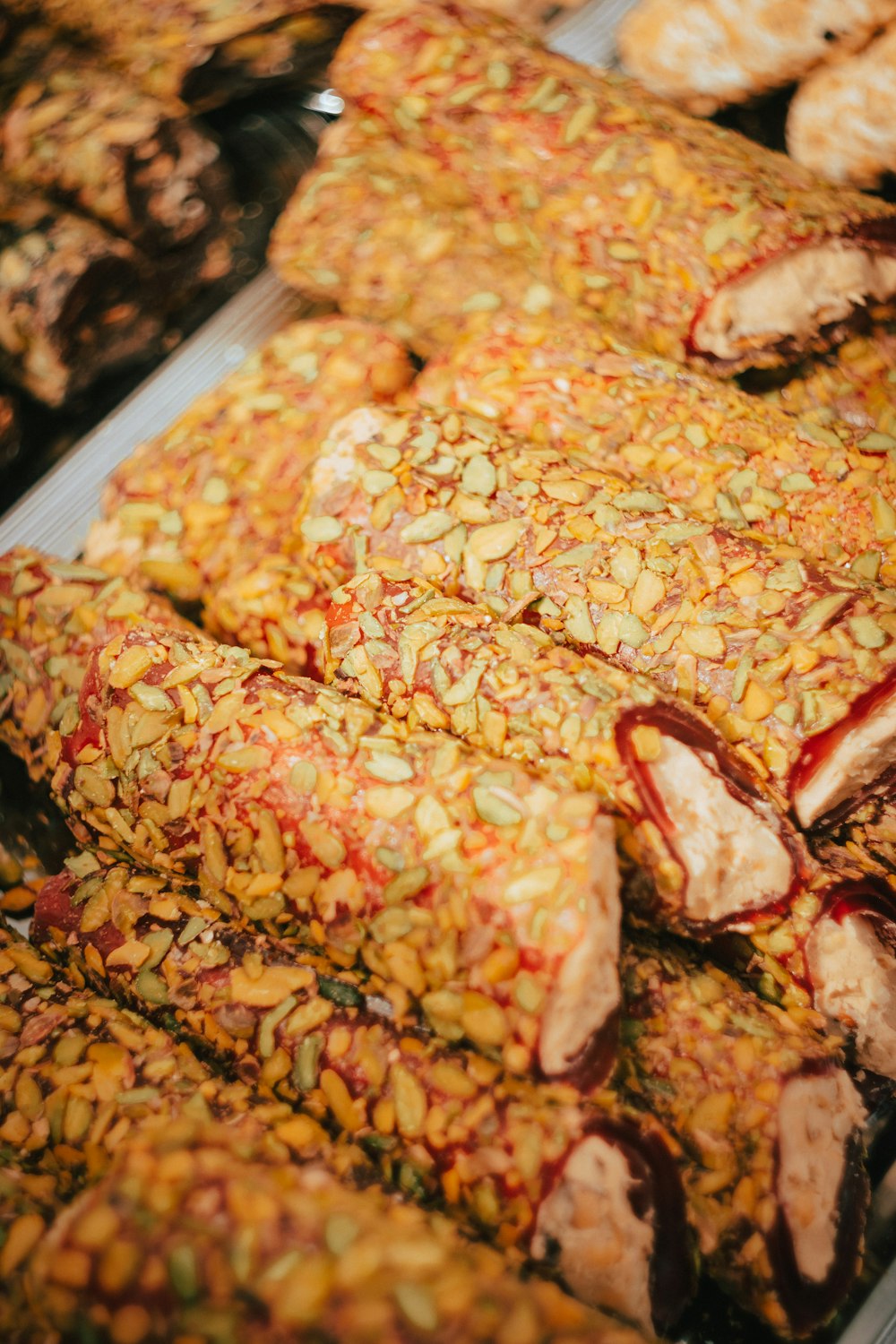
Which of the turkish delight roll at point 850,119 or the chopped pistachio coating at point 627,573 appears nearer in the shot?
the chopped pistachio coating at point 627,573

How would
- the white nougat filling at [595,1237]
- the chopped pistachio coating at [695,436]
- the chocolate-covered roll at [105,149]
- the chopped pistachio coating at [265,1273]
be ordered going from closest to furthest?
1. the chopped pistachio coating at [265,1273]
2. the white nougat filling at [595,1237]
3. the chopped pistachio coating at [695,436]
4. the chocolate-covered roll at [105,149]

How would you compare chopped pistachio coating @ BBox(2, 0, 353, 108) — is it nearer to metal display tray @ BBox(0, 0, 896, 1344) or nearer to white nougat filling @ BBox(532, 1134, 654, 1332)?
metal display tray @ BBox(0, 0, 896, 1344)

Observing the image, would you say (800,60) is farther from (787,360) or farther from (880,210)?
(787,360)

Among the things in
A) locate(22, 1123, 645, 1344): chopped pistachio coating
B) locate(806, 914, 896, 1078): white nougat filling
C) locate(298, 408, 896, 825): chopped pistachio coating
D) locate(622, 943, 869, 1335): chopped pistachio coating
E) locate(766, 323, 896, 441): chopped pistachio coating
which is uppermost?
locate(766, 323, 896, 441): chopped pistachio coating

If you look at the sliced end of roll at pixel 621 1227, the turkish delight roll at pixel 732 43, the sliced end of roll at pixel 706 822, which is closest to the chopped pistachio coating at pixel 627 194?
the turkish delight roll at pixel 732 43

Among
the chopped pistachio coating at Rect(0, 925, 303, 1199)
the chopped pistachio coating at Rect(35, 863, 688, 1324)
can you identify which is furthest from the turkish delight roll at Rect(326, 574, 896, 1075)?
the chopped pistachio coating at Rect(0, 925, 303, 1199)

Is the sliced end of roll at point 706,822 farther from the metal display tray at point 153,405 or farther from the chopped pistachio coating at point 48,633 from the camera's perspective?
the metal display tray at point 153,405

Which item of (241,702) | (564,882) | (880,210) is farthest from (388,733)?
(880,210)
